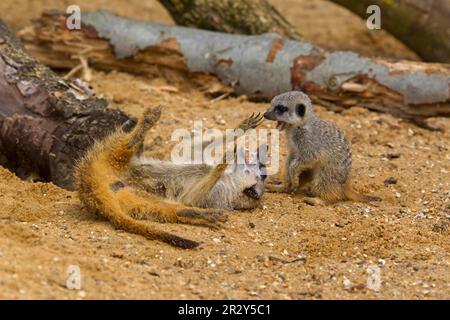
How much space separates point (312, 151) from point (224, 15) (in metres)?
2.11

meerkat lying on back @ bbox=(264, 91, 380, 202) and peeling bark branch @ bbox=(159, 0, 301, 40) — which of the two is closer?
meerkat lying on back @ bbox=(264, 91, 380, 202)

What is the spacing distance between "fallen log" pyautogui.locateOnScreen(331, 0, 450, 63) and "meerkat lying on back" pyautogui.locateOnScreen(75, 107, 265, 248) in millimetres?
2642

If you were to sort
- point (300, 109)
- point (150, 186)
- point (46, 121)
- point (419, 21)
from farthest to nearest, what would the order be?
point (419, 21)
point (300, 109)
point (46, 121)
point (150, 186)

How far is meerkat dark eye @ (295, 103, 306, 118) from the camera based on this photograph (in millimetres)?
4500

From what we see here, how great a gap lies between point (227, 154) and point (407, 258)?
46.2 inches

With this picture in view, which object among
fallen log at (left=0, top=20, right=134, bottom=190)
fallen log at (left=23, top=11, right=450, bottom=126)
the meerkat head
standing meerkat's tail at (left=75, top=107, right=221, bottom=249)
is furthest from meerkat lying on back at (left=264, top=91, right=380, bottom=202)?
fallen log at (left=23, top=11, right=450, bottom=126)

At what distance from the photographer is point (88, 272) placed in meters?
3.08

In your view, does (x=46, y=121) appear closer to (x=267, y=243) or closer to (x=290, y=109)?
(x=290, y=109)

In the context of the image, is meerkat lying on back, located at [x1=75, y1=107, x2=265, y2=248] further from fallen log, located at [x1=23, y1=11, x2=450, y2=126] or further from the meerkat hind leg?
fallen log, located at [x1=23, y1=11, x2=450, y2=126]

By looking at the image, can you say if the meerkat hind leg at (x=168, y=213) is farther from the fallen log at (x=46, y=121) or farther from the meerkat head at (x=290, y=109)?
the meerkat head at (x=290, y=109)

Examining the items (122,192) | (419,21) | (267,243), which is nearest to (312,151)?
(267,243)

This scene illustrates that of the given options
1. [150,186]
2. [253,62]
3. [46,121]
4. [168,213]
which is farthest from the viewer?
[253,62]

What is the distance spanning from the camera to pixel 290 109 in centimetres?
449

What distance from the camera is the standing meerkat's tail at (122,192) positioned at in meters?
3.75
